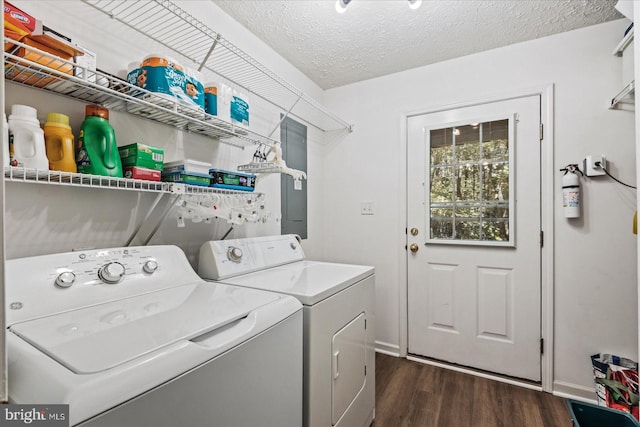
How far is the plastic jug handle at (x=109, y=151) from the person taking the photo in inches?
41.8

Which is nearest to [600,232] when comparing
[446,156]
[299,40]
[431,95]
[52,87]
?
[446,156]

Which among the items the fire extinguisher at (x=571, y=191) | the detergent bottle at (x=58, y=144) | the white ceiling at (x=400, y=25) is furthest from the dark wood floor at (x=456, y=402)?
the white ceiling at (x=400, y=25)

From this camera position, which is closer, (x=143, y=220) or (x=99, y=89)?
(x=99, y=89)

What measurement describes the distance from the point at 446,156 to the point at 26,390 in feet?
8.40

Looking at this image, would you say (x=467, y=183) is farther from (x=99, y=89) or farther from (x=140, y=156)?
(x=99, y=89)

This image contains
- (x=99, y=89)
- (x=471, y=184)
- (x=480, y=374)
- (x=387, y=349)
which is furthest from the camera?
(x=387, y=349)

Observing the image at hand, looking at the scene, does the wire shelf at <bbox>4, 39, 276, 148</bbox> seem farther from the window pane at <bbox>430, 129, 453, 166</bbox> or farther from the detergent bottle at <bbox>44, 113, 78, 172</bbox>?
the window pane at <bbox>430, 129, 453, 166</bbox>

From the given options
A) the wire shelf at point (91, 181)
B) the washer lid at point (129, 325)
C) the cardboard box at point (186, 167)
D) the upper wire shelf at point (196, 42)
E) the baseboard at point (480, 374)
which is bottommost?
the baseboard at point (480, 374)

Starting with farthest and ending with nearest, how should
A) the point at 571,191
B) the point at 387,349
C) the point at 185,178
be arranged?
the point at 387,349, the point at 571,191, the point at 185,178

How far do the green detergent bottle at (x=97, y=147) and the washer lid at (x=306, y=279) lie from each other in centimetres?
64

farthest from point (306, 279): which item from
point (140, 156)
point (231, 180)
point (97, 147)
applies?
point (97, 147)

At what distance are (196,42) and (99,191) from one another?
967 millimetres

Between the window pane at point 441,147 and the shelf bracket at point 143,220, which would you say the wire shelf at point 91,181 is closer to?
the shelf bracket at point 143,220

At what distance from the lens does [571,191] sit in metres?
1.91
